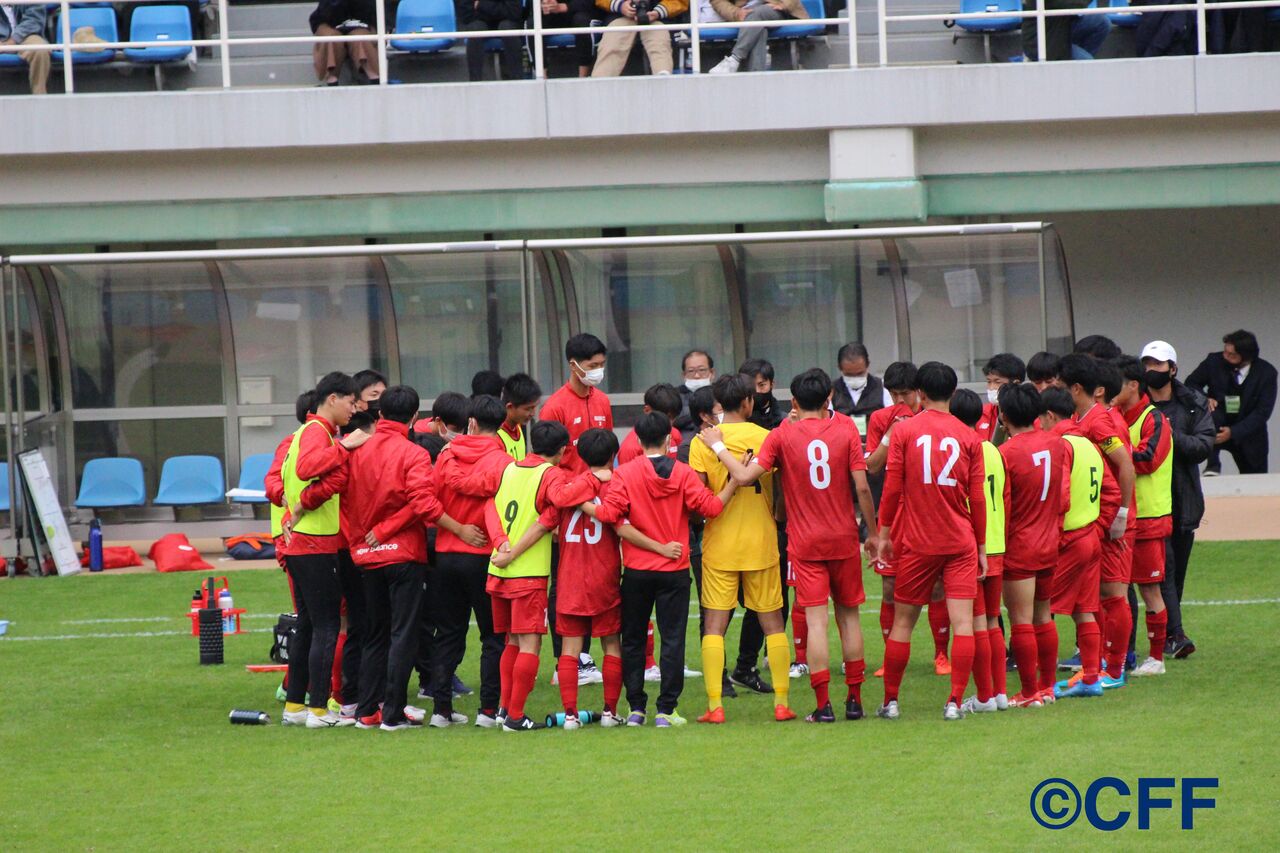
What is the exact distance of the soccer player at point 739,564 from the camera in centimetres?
757

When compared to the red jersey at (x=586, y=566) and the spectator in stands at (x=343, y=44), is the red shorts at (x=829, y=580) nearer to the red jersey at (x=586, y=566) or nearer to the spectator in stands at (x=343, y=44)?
the red jersey at (x=586, y=566)

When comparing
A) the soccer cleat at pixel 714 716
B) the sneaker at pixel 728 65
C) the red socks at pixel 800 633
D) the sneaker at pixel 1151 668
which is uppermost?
the sneaker at pixel 728 65

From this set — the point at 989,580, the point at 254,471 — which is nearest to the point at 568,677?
the point at 989,580

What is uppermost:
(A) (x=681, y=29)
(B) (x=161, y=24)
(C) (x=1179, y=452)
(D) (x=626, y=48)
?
(B) (x=161, y=24)

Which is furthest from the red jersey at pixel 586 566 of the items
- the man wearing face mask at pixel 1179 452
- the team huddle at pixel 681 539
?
the man wearing face mask at pixel 1179 452

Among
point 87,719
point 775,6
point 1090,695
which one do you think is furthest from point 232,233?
point 1090,695

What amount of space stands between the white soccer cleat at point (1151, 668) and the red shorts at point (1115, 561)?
2.24 ft

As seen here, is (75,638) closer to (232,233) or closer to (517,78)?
(232,233)

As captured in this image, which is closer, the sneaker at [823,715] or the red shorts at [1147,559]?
the sneaker at [823,715]

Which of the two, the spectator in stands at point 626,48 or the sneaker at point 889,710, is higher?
the spectator in stands at point 626,48

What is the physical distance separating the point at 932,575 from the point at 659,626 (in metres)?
1.29

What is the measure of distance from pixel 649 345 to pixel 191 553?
4.35m

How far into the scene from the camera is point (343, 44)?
17422 mm

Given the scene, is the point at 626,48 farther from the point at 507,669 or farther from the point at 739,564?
the point at 507,669
